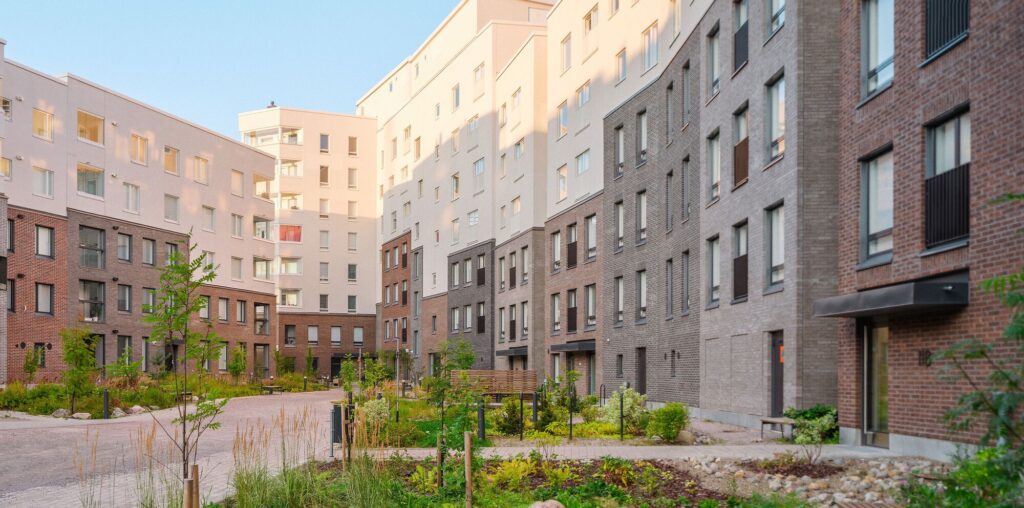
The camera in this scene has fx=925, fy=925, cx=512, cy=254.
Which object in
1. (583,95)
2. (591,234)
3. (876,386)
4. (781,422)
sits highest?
(583,95)

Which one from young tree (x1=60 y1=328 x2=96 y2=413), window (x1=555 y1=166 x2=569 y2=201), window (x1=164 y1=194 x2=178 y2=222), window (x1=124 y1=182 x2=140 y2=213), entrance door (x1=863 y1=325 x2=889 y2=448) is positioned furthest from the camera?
window (x1=164 y1=194 x2=178 y2=222)

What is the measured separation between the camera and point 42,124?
130 feet

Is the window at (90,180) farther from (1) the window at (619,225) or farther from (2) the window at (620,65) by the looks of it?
(2) the window at (620,65)

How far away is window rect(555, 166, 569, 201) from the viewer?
40.2m

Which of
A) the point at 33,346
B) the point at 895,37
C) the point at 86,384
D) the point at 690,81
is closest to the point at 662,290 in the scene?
the point at 690,81

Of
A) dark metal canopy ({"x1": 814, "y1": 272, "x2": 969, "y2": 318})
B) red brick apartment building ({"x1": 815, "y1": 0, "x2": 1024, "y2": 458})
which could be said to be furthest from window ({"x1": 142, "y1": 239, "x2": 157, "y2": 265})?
dark metal canopy ({"x1": 814, "y1": 272, "x2": 969, "y2": 318})

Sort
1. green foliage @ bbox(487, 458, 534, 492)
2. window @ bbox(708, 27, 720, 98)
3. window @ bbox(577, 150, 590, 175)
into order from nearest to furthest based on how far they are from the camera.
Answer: green foliage @ bbox(487, 458, 534, 492) → window @ bbox(708, 27, 720, 98) → window @ bbox(577, 150, 590, 175)

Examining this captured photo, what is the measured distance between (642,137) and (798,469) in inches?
821

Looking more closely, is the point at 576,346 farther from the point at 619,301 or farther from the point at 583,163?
the point at 583,163

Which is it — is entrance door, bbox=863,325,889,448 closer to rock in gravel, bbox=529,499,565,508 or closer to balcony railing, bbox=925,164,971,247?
balcony railing, bbox=925,164,971,247

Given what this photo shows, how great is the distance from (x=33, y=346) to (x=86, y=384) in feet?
34.8

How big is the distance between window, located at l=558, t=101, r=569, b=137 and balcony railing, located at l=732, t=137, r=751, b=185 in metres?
17.4

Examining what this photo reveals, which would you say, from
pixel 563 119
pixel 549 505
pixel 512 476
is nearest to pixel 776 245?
pixel 512 476

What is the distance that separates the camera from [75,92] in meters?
41.6
